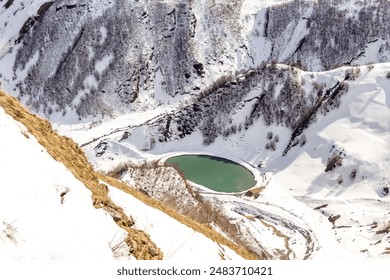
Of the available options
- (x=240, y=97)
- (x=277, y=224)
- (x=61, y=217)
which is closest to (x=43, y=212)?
(x=61, y=217)

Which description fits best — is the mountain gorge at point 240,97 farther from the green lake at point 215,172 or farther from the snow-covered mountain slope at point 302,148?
the green lake at point 215,172

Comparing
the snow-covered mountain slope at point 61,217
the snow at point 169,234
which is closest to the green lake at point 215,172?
the snow at point 169,234

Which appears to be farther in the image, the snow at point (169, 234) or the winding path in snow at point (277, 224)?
the winding path in snow at point (277, 224)

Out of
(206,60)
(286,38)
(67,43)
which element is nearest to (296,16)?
(286,38)

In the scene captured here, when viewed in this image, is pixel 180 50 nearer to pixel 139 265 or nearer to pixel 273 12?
pixel 273 12

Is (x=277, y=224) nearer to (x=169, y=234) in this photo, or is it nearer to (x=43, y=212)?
(x=169, y=234)
